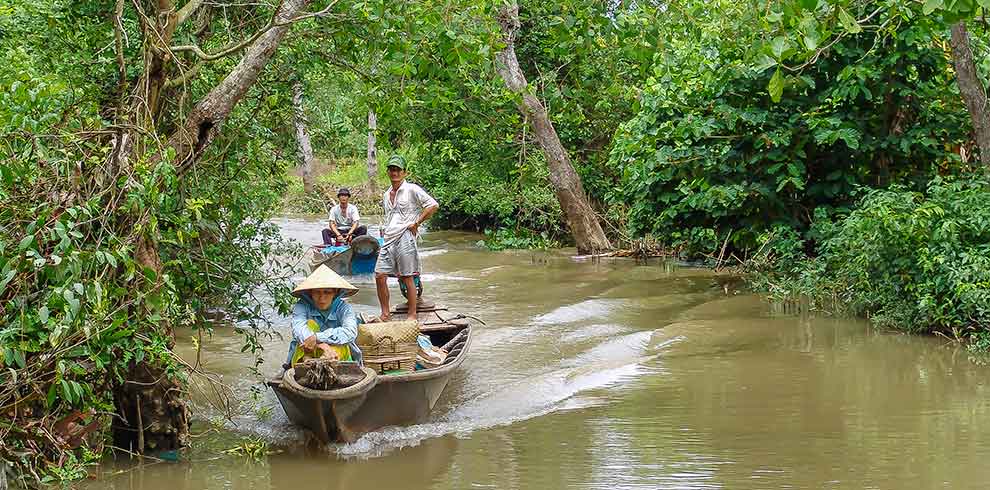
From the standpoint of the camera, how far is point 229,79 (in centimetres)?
798

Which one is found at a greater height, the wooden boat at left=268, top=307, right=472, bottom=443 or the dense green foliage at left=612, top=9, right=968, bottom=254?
the dense green foliage at left=612, top=9, right=968, bottom=254

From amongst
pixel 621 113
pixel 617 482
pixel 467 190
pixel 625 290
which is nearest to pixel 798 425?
pixel 617 482

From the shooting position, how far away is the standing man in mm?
10602

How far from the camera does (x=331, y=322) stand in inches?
321

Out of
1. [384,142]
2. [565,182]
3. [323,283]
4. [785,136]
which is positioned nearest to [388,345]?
[323,283]

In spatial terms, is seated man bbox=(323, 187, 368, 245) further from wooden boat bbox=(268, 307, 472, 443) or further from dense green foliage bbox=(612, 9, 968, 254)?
wooden boat bbox=(268, 307, 472, 443)

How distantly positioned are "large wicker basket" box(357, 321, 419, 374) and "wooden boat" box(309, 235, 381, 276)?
26.5 feet

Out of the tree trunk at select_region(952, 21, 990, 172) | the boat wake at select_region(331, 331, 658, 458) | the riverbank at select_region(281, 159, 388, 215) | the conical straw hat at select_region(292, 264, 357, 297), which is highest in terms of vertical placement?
the tree trunk at select_region(952, 21, 990, 172)

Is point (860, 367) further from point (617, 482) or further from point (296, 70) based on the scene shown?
point (296, 70)

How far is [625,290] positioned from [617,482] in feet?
28.6

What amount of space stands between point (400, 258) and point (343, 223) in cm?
782

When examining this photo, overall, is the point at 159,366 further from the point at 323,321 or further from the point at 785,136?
the point at 785,136

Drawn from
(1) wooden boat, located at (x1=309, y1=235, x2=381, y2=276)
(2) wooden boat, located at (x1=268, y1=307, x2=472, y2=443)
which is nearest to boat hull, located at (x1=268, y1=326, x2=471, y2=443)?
(2) wooden boat, located at (x1=268, y1=307, x2=472, y2=443)

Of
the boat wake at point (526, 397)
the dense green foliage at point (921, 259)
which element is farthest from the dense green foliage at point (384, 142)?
the boat wake at point (526, 397)
